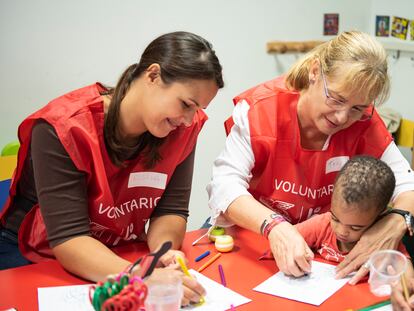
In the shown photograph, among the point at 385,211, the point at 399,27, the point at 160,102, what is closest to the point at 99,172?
the point at 160,102

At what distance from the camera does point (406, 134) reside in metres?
3.07

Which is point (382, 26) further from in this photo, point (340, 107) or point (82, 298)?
point (82, 298)

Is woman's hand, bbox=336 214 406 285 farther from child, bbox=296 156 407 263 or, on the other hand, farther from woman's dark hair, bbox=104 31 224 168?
woman's dark hair, bbox=104 31 224 168

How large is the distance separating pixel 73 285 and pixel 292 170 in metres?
0.78

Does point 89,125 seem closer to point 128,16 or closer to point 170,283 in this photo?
point 170,283

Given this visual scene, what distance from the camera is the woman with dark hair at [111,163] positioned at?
4.07 feet

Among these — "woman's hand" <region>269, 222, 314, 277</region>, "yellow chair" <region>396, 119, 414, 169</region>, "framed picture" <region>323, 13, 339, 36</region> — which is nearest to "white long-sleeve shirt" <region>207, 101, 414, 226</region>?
"woman's hand" <region>269, 222, 314, 277</region>

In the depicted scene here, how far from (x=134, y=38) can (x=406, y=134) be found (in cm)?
191

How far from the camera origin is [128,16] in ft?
9.01

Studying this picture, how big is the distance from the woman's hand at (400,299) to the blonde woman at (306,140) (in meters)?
0.23

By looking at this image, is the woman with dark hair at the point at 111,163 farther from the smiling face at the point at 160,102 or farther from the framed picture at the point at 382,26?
the framed picture at the point at 382,26

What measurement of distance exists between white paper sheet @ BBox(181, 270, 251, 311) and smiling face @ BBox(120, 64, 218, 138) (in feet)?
1.48

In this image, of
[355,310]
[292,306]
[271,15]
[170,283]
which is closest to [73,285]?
[170,283]

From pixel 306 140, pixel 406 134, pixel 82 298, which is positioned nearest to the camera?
pixel 82 298
